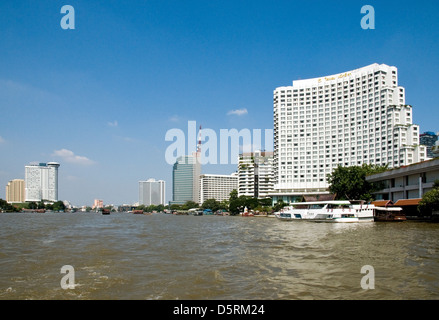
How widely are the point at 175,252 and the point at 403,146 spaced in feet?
309

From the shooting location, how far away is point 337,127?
112 meters

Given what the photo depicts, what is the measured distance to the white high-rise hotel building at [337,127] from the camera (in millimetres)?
98500

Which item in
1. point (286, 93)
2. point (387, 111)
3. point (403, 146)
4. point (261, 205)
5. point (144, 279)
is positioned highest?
point (286, 93)

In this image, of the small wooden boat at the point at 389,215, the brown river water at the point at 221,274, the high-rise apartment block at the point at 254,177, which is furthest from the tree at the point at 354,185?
the high-rise apartment block at the point at 254,177

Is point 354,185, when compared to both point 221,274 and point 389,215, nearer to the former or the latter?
point 389,215

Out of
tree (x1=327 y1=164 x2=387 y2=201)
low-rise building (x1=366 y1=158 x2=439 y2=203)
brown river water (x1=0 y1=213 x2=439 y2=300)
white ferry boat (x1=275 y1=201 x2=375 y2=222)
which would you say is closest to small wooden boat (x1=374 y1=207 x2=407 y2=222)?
white ferry boat (x1=275 y1=201 x2=375 y2=222)

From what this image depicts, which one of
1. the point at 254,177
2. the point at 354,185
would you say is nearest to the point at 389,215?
the point at 354,185

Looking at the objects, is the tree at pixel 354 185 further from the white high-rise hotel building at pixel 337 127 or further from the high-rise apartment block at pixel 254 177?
the high-rise apartment block at pixel 254 177

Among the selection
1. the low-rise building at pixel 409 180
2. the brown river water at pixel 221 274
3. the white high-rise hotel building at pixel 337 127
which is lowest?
the brown river water at pixel 221 274

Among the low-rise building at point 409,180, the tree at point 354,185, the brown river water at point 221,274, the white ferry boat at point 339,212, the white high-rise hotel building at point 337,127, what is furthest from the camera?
the white high-rise hotel building at point 337,127

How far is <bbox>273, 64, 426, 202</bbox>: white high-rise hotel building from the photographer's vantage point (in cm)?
9850
